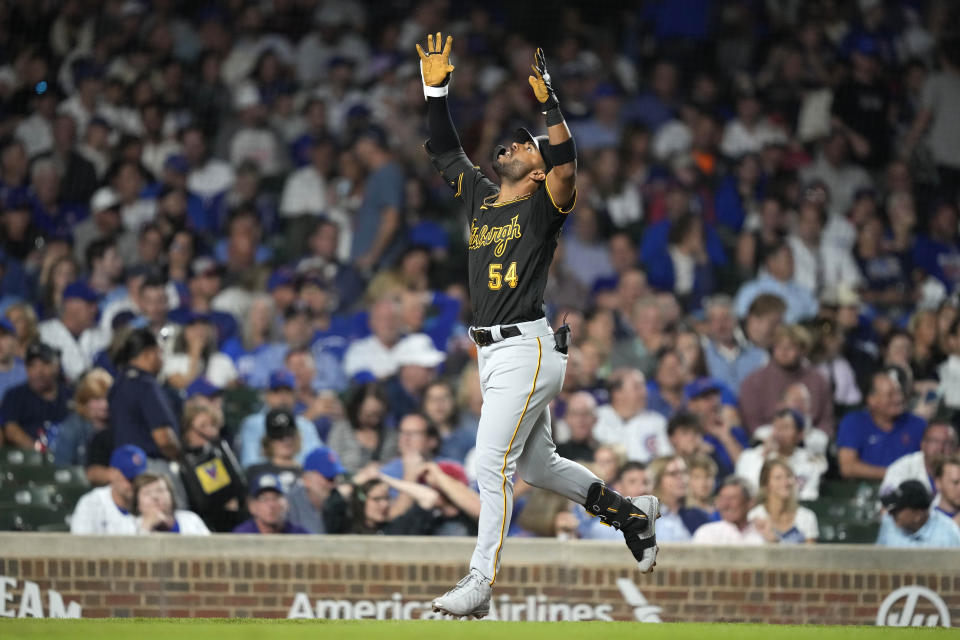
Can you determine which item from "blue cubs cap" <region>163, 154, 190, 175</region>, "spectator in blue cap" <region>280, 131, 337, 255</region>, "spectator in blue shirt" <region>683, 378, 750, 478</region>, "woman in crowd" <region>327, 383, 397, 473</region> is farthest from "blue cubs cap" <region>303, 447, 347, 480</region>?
"blue cubs cap" <region>163, 154, 190, 175</region>

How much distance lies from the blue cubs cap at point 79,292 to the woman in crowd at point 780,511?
4.56 meters

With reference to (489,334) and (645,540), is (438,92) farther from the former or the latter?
(645,540)

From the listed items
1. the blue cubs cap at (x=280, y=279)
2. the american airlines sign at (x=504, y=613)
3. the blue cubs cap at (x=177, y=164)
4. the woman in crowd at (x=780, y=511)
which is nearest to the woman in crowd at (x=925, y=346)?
the woman in crowd at (x=780, y=511)

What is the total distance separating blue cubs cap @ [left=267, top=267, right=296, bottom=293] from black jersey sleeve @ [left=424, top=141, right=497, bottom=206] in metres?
4.17

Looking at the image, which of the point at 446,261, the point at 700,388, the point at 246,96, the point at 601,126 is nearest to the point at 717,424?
the point at 700,388

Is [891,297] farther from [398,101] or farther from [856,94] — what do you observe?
[398,101]

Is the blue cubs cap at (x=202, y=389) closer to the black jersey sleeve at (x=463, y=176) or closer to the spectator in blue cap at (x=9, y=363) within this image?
the spectator in blue cap at (x=9, y=363)

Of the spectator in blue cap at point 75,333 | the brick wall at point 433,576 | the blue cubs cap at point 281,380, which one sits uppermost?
the spectator in blue cap at point 75,333

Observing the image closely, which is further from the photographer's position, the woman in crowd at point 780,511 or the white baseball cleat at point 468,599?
the woman in crowd at point 780,511

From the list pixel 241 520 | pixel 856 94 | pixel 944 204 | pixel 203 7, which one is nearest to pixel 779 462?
pixel 241 520

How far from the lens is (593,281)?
9.80 metres

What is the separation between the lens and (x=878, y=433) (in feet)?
25.5

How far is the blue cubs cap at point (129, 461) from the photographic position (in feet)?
22.6

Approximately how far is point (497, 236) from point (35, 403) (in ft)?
13.2
